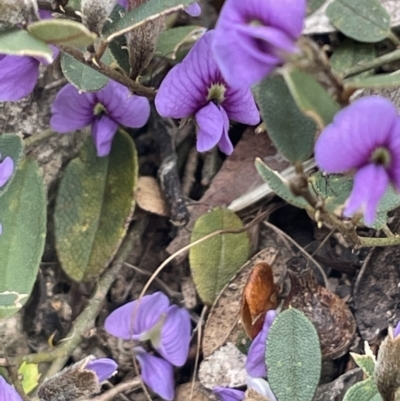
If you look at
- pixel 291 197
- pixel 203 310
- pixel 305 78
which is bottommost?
pixel 203 310

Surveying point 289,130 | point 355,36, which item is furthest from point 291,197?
point 355,36

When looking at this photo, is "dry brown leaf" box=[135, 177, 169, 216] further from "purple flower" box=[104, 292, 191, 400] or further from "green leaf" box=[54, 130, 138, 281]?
"purple flower" box=[104, 292, 191, 400]

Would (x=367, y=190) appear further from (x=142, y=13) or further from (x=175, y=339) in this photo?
(x=175, y=339)

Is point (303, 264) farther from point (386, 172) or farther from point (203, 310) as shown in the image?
point (386, 172)

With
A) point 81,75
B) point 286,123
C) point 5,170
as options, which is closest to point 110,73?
point 81,75

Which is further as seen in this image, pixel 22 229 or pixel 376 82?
pixel 22 229

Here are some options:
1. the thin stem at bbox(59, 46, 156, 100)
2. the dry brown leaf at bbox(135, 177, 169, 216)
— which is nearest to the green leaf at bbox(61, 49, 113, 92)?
the thin stem at bbox(59, 46, 156, 100)
